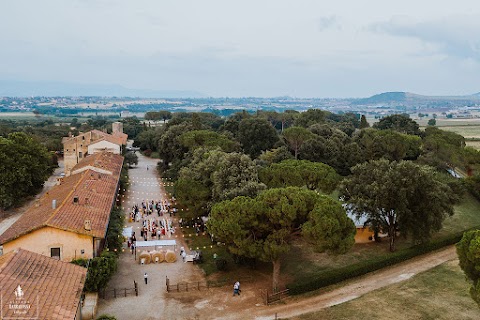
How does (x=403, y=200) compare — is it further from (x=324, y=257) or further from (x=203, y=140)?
(x=203, y=140)

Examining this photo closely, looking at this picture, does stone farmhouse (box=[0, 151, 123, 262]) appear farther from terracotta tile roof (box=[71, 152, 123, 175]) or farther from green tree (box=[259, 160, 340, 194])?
green tree (box=[259, 160, 340, 194])

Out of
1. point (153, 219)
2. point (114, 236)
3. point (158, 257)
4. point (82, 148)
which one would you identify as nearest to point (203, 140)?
point (82, 148)

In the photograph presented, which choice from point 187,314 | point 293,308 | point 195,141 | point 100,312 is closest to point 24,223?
point 100,312

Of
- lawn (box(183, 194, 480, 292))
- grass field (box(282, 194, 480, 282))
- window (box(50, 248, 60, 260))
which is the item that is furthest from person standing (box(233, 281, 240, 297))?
window (box(50, 248, 60, 260))

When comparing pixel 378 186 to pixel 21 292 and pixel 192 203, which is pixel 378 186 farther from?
pixel 21 292

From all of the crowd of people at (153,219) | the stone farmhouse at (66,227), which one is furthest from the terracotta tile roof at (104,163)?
the stone farmhouse at (66,227)

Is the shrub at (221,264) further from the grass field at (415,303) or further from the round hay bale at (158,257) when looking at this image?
the grass field at (415,303)
